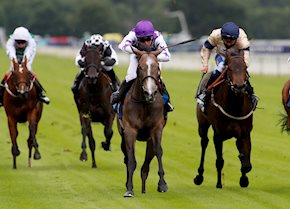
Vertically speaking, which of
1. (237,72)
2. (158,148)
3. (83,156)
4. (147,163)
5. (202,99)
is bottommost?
(83,156)

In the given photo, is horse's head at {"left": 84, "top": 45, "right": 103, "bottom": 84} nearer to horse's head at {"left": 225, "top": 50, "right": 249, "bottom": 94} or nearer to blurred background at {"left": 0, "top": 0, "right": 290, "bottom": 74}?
horse's head at {"left": 225, "top": 50, "right": 249, "bottom": 94}

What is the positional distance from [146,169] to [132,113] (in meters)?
0.86

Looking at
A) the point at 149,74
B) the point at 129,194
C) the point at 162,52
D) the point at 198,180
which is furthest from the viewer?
the point at 198,180

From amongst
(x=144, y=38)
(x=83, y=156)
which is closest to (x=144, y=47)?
(x=144, y=38)

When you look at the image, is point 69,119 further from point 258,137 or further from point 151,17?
point 151,17

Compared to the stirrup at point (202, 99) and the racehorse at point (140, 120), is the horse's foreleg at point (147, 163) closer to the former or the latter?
the racehorse at point (140, 120)

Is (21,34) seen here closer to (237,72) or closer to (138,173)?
(138,173)

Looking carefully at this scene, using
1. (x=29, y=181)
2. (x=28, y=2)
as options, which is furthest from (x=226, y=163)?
(x=28, y=2)

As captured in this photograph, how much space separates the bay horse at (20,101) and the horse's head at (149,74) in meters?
4.82

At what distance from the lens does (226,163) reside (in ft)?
59.4

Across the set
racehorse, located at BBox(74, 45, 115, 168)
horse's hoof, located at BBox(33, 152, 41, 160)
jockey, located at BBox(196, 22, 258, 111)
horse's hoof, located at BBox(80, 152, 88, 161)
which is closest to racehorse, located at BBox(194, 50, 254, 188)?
jockey, located at BBox(196, 22, 258, 111)

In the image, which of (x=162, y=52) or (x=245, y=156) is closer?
(x=162, y=52)

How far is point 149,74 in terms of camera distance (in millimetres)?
13117

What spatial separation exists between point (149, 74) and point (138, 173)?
3.91 m
